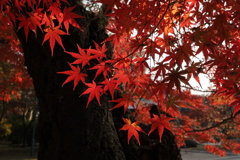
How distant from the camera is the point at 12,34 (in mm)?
6352

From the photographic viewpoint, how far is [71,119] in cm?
208

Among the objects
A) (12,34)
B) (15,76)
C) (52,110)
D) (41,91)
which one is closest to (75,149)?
(52,110)

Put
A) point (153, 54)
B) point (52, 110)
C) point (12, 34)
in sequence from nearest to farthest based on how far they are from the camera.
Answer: point (153, 54) < point (52, 110) < point (12, 34)

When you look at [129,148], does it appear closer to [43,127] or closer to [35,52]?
[43,127]

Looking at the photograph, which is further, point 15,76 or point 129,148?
point 15,76

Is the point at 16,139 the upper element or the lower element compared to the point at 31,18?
lower

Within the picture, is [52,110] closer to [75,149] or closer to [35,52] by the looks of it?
[75,149]

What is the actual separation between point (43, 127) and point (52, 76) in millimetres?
546

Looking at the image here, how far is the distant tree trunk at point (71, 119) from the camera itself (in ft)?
6.64

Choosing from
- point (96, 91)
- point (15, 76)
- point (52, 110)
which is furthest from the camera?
point (15, 76)

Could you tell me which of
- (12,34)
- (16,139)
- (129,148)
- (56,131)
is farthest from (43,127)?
(16,139)

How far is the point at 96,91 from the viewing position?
6.24ft

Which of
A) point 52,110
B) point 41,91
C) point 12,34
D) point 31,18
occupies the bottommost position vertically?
point 52,110

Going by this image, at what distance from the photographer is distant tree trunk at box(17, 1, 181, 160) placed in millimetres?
2025
